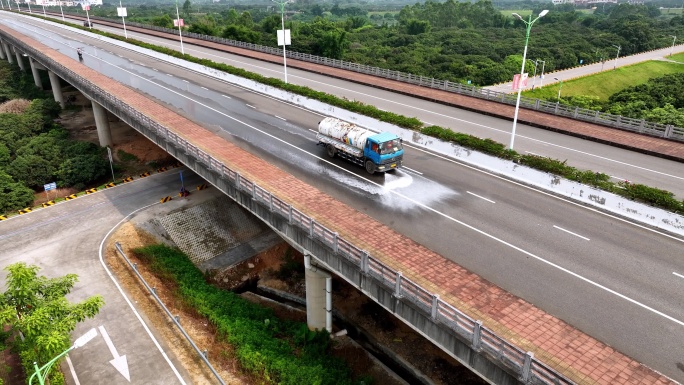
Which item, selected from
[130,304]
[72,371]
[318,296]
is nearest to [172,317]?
[130,304]

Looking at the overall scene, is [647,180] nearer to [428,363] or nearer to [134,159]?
[428,363]

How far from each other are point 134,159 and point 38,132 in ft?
55.3

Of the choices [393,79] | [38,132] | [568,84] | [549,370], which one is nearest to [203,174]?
[549,370]

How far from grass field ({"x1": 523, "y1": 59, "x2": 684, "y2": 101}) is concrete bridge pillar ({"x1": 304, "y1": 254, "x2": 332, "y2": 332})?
222 feet

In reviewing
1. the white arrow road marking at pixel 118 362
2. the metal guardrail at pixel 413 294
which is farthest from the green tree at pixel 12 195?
the white arrow road marking at pixel 118 362

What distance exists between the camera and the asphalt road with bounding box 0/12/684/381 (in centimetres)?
1541

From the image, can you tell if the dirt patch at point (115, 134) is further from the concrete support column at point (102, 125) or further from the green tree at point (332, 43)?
the green tree at point (332, 43)

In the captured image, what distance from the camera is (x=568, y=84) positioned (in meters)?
87.4

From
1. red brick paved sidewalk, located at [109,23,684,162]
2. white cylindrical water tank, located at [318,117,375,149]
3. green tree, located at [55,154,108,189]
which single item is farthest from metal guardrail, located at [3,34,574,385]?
red brick paved sidewalk, located at [109,23,684,162]

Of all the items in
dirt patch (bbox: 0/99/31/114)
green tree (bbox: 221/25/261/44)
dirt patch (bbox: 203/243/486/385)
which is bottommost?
dirt patch (bbox: 203/243/486/385)

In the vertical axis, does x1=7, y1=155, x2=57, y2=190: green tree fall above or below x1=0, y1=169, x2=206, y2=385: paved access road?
below

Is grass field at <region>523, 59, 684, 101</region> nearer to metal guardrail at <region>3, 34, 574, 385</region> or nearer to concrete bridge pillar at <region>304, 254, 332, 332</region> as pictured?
metal guardrail at <region>3, 34, 574, 385</region>

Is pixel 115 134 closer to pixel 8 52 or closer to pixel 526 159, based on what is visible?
pixel 526 159

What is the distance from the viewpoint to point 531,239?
20219mm
